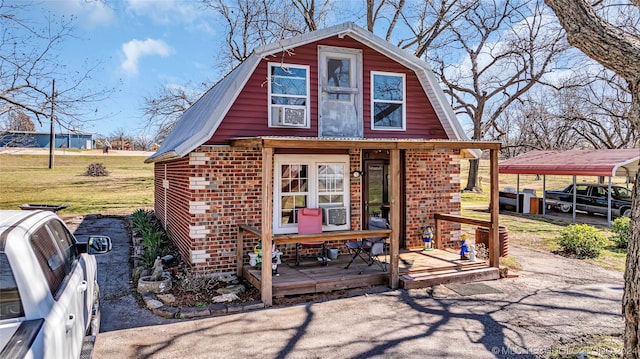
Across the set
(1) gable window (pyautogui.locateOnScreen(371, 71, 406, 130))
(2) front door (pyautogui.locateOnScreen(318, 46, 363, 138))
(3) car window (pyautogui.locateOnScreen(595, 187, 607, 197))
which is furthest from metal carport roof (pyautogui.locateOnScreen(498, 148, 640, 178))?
(2) front door (pyautogui.locateOnScreen(318, 46, 363, 138))

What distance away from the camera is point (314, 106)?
9047mm

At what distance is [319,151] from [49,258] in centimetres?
628

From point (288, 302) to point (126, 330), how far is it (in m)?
2.47

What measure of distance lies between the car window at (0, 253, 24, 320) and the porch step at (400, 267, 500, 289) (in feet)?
20.2

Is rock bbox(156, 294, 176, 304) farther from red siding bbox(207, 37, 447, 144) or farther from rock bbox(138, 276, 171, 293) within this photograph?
red siding bbox(207, 37, 447, 144)

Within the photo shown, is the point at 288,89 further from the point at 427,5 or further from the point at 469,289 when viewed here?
the point at 427,5

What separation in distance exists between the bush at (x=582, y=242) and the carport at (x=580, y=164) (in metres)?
4.38

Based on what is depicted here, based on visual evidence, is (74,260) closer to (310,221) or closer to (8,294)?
(8,294)

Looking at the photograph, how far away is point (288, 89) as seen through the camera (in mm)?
8844

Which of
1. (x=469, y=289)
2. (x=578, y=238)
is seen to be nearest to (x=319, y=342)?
(x=469, y=289)

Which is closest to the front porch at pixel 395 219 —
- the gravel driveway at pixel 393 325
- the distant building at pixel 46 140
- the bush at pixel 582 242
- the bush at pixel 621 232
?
the gravel driveway at pixel 393 325

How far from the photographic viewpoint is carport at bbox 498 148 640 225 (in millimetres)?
15336

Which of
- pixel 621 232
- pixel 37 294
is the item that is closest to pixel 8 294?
pixel 37 294

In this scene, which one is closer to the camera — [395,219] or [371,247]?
[395,219]
